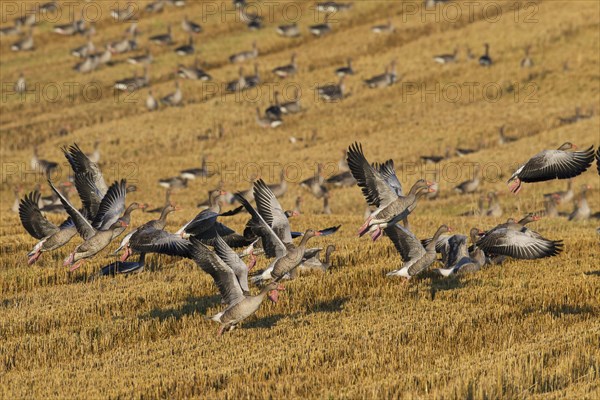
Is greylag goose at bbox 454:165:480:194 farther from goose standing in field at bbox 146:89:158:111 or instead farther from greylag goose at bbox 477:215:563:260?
goose standing in field at bbox 146:89:158:111

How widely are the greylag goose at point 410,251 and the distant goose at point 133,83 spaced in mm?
34404

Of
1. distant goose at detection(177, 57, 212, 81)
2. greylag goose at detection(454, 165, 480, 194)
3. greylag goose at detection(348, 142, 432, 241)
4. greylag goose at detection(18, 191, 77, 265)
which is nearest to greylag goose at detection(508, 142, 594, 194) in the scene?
greylag goose at detection(348, 142, 432, 241)

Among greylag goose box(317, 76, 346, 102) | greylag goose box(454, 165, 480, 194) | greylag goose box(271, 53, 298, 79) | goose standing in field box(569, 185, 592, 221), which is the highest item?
greylag goose box(271, 53, 298, 79)

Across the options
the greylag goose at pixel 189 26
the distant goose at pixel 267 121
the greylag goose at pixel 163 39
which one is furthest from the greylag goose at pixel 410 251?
the greylag goose at pixel 189 26

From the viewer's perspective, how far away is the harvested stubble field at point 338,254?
12648mm

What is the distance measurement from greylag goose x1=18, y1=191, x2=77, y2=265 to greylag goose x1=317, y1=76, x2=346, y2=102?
94.9 feet

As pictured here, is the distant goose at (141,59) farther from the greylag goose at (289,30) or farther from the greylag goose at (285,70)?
the greylag goose at (289,30)

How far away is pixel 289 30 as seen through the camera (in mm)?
57719

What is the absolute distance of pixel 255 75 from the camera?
→ 165 ft

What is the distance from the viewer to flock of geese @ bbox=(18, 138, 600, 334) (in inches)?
601

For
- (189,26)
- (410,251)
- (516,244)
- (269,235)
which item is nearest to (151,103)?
(189,26)

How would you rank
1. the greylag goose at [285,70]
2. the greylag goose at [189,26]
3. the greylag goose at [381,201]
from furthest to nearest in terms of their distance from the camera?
the greylag goose at [189,26] < the greylag goose at [285,70] < the greylag goose at [381,201]

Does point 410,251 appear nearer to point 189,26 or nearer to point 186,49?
point 186,49

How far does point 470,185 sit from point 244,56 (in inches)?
917
